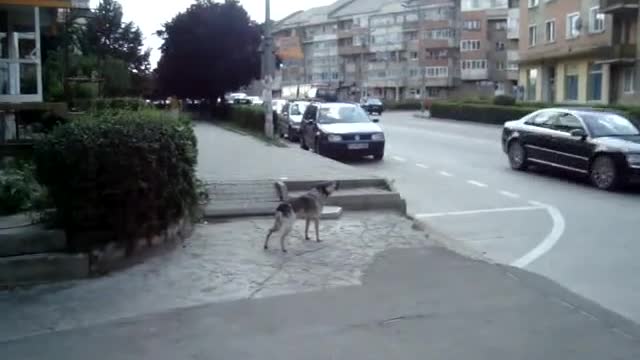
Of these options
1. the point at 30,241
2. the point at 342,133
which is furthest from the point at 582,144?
the point at 30,241

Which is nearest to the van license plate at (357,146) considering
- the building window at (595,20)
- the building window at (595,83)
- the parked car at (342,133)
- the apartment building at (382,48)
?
the parked car at (342,133)

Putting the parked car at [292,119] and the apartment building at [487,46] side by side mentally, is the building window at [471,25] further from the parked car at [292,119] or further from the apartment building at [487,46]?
the parked car at [292,119]

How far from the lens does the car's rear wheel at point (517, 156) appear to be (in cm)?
1759

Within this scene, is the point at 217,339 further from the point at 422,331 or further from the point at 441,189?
the point at 441,189

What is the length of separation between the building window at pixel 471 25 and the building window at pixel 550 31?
43.0m

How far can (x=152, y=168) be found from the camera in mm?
8109

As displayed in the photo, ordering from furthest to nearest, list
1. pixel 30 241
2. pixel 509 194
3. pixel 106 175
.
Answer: pixel 509 194
pixel 106 175
pixel 30 241

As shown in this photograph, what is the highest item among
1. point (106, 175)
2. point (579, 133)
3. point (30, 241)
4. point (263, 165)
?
point (579, 133)

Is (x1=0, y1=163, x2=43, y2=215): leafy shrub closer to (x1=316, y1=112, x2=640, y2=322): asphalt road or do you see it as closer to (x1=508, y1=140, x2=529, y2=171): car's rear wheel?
(x1=316, y1=112, x2=640, y2=322): asphalt road

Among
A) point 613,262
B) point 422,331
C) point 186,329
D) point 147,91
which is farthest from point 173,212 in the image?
point 147,91

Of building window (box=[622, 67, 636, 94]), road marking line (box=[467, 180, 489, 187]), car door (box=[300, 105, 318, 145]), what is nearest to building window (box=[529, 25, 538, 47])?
building window (box=[622, 67, 636, 94])

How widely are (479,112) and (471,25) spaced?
5268 cm

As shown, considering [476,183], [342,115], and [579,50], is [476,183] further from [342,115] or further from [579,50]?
[579,50]

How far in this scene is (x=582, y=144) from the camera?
50.3 ft
